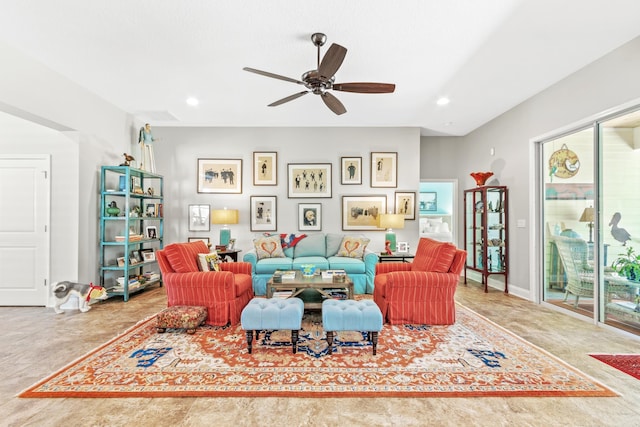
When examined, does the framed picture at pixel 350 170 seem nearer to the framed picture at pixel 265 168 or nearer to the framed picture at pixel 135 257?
the framed picture at pixel 265 168

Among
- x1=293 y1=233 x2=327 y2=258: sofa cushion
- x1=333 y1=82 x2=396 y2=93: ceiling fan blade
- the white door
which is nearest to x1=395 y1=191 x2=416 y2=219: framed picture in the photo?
x1=293 y1=233 x2=327 y2=258: sofa cushion

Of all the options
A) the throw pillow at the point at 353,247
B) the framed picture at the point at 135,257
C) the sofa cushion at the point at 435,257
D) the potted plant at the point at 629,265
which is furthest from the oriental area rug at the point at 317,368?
the throw pillow at the point at 353,247

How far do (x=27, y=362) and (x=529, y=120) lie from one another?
21.3 ft

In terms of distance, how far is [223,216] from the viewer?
5379 mm

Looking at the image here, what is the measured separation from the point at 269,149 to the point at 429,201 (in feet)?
11.9

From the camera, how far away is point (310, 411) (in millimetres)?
1892

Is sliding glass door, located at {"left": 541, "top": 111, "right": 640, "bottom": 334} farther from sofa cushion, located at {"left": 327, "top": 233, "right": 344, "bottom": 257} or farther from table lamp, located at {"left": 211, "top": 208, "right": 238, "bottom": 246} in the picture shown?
table lamp, located at {"left": 211, "top": 208, "right": 238, "bottom": 246}

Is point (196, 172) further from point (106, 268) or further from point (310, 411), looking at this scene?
point (310, 411)

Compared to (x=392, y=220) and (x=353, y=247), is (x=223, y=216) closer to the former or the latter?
(x=353, y=247)

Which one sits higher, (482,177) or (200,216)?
(482,177)

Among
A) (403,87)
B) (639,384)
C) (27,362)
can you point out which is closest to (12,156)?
(27,362)

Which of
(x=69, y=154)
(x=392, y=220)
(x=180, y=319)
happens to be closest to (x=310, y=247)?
(x=392, y=220)

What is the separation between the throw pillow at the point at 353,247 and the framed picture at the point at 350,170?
4.15 feet

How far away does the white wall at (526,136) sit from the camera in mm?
3152
